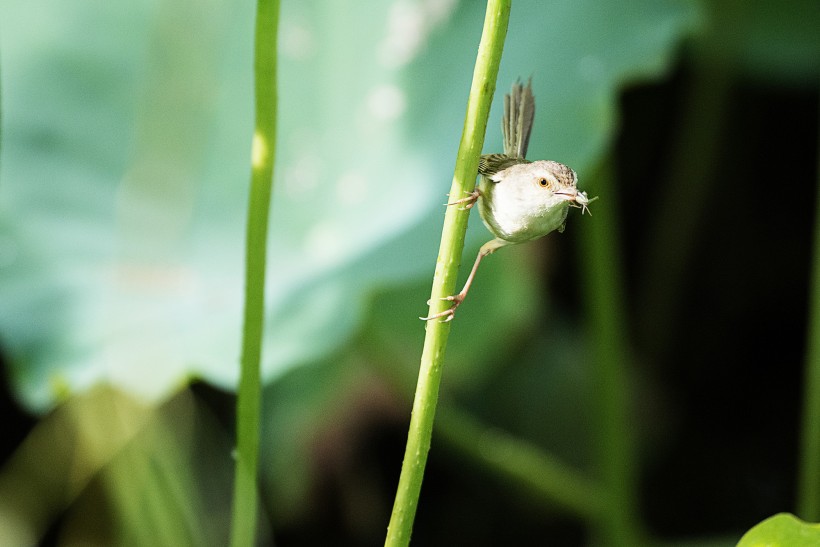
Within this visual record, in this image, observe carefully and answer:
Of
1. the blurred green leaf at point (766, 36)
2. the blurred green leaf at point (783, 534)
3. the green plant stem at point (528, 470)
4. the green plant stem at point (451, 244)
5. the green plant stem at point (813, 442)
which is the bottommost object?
the green plant stem at point (528, 470)

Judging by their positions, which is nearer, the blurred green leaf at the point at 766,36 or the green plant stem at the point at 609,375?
the green plant stem at the point at 609,375

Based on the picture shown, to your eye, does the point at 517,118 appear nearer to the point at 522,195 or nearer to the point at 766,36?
the point at 522,195

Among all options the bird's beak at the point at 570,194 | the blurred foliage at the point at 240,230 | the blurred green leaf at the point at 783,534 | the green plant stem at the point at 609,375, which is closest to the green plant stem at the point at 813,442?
the green plant stem at the point at 609,375

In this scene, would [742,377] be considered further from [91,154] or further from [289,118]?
[91,154]

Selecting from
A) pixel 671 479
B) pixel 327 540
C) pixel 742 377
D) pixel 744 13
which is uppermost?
pixel 744 13

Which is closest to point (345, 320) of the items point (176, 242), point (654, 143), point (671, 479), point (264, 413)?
point (176, 242)

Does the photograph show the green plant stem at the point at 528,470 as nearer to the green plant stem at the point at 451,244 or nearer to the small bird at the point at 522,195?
the small bird at the point at 522,195

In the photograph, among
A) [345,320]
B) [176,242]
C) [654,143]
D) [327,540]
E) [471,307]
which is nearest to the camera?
[345,320]
